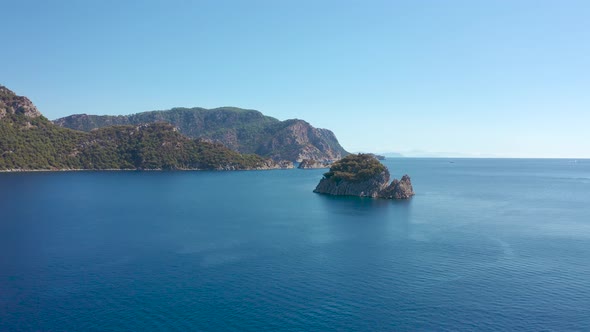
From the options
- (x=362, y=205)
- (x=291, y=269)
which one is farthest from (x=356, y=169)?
(x=291, y=269)

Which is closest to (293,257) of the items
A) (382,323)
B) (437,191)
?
(382,323)

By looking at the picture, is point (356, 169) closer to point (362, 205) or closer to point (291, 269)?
point (362, 205)

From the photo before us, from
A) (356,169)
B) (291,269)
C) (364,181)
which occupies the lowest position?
(291,269)

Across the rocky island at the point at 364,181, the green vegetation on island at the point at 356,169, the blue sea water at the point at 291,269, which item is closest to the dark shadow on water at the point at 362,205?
the blue sea water at the point at 291,269

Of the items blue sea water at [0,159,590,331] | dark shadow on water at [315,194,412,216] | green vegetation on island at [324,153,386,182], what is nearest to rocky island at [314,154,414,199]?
green vegetation on island at [324,153,386,182]

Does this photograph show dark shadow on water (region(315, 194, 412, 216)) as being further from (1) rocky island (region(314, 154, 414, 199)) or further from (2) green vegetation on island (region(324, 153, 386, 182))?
(2) green vegetation on island (region(324, 153, 386, 182))

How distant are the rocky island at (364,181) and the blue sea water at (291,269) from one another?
24.8m

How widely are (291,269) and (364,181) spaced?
93.9 m

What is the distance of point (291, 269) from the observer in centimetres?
6188

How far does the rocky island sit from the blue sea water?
24830 mm

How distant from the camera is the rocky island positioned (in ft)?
483

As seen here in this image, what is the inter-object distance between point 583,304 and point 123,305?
55822 millimetres

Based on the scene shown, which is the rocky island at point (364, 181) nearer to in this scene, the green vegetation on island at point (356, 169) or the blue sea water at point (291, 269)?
the green vegetation on island at point (356, 169)

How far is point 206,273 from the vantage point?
196 feet
